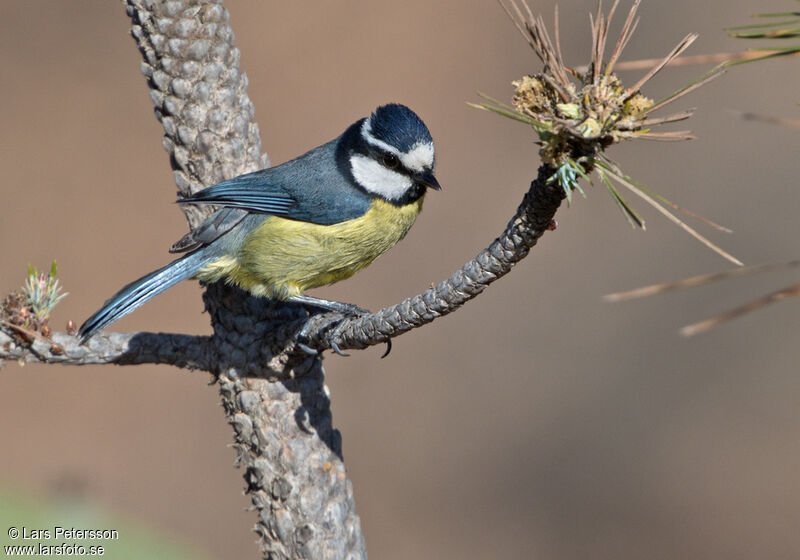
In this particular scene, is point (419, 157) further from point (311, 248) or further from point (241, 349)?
point (241, 349)

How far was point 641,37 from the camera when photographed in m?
7.83

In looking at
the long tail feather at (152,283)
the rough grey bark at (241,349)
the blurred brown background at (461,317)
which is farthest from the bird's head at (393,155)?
the blurred brown background at (461,317)

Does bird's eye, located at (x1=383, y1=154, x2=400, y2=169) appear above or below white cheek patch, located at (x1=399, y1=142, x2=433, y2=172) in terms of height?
above

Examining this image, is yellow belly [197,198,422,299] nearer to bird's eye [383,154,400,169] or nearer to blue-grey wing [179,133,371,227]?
blue-grey wing [179,133,371,227]

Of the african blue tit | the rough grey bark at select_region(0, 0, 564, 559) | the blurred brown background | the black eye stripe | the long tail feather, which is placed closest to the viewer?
the rough grey bark at select_region(0, 0, 564, 559)

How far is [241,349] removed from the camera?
2912mm

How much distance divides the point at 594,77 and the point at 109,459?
544 centimetres

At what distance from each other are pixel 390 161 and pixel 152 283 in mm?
1151

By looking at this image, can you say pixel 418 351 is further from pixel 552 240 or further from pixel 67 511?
pixel 67 511

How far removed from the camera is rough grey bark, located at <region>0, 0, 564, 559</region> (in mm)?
2713

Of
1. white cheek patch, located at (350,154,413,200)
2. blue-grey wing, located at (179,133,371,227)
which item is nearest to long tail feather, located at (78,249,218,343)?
blue-grey wing, located at (179,133,371,227)

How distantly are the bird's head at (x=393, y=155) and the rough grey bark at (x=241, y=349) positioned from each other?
67cm

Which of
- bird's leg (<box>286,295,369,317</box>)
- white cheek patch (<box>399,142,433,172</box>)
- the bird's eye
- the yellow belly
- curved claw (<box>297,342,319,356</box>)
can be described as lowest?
curved claw (<box>297,342,319,356</box>)

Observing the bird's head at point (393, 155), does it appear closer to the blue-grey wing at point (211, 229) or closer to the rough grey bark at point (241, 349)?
the blue-grey wing at point (211, 229)
